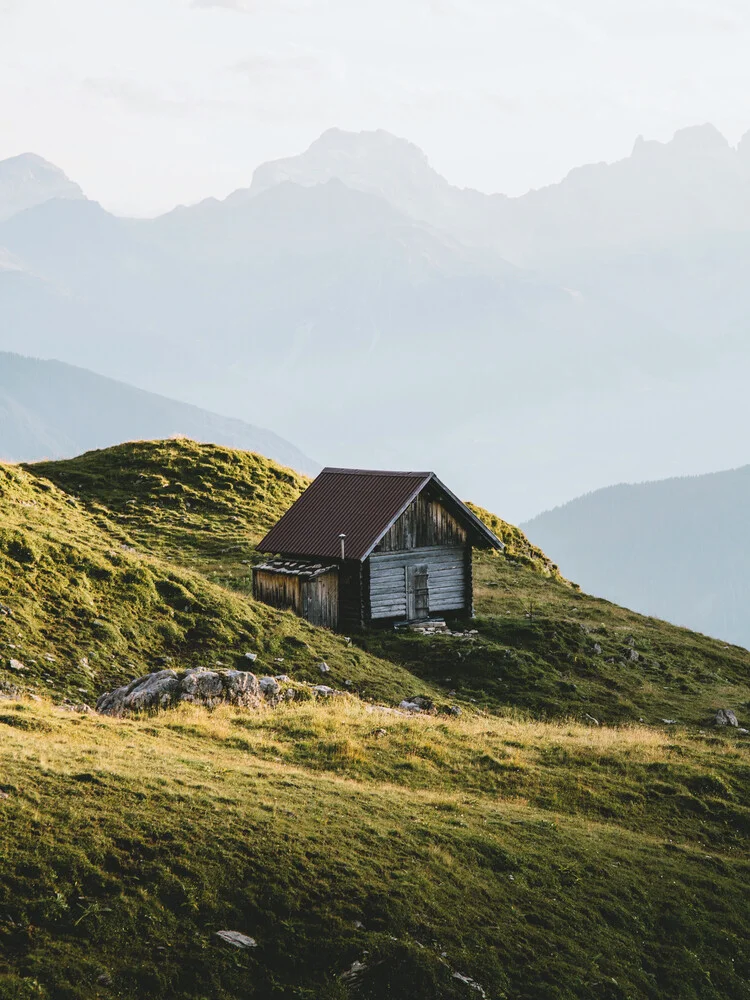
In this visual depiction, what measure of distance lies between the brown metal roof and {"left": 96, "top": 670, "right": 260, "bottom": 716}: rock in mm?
14842

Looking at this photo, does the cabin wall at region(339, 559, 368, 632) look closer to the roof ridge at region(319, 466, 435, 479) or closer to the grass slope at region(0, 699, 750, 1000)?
the roof ridge at region(319, 466, 435, 479)

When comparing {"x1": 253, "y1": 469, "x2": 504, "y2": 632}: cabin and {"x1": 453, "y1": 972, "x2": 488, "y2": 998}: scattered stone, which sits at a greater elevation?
{"x1": 253, "y1": 469, "x2": 504, "y2": 632}: cabin

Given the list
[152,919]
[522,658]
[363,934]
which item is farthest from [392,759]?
[522,658]

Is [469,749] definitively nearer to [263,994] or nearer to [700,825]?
[700,825]

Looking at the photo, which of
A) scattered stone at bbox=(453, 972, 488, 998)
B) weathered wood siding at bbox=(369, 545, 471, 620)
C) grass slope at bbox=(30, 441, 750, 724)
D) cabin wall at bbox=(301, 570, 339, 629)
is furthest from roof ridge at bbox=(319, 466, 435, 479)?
scattered stone at bbox=(453, 972, 488, 998)

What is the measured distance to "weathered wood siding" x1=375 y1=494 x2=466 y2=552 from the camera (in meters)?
40.8

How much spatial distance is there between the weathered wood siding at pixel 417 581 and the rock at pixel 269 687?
14.5 m

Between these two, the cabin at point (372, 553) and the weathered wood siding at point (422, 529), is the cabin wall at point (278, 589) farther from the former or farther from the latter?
the weathered wood siding at point (422, 529)

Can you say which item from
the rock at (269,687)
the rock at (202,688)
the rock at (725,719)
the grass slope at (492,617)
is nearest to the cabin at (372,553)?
the grass slope at (492,617)

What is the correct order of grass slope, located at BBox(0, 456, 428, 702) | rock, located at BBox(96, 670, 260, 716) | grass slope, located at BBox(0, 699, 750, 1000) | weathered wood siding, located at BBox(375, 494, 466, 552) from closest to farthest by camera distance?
1. grass slope, located at BBox(0, 699, 750, 1000)
2. rock, located at BBox(96, 670, 260, 716)
3. grass slope, located at BBox(0, 456, 428, 702)
4. weathered wood siding, located at BBox(375, 494, 466, 552)

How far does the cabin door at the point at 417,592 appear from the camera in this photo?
41438 mm

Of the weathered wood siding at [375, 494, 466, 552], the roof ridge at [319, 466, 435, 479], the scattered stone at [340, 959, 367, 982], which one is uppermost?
the roof ridge at [319, 466, 435, 479]

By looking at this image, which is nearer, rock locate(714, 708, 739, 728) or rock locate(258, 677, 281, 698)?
rock locate(258, 677, 281, 698)

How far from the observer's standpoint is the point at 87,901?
11883mm
